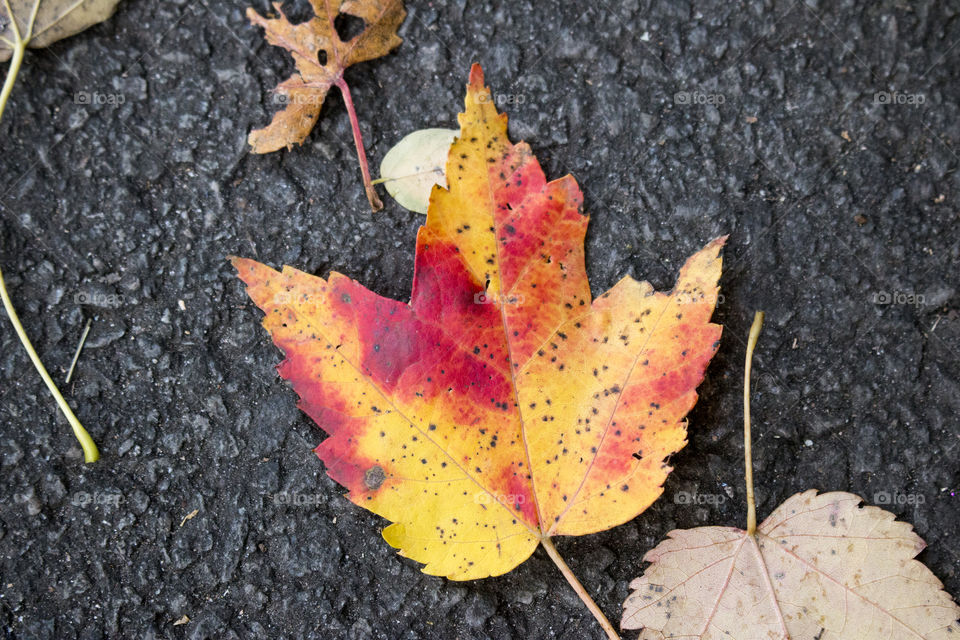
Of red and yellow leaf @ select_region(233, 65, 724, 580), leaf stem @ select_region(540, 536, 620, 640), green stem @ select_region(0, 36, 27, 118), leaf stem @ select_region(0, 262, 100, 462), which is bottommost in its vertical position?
leaf stem @ select_region(540, 536, 620, 640)

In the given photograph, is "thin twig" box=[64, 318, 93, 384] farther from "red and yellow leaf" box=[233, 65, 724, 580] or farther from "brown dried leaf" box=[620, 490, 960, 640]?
"brown dried leaf" box=[620, 490, 960, 640]

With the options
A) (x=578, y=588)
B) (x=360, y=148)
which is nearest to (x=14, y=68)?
(x=360, y=148)

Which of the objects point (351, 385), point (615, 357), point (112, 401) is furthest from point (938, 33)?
point (112, 401)

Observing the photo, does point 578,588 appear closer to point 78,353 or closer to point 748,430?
point 748,430

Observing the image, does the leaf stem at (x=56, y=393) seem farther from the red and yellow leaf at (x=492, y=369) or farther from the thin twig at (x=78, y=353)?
the red and yellow leaf at (x=492, y=369)

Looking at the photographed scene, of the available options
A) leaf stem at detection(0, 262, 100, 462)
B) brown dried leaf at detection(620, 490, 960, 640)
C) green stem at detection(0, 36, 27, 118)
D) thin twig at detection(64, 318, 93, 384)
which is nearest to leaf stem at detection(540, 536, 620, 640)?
brown dried leaf at detection(620, 490, 960, 640)

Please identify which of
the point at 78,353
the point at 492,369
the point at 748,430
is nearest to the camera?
the point at 492,369

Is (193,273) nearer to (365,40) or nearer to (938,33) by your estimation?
(365,40)
